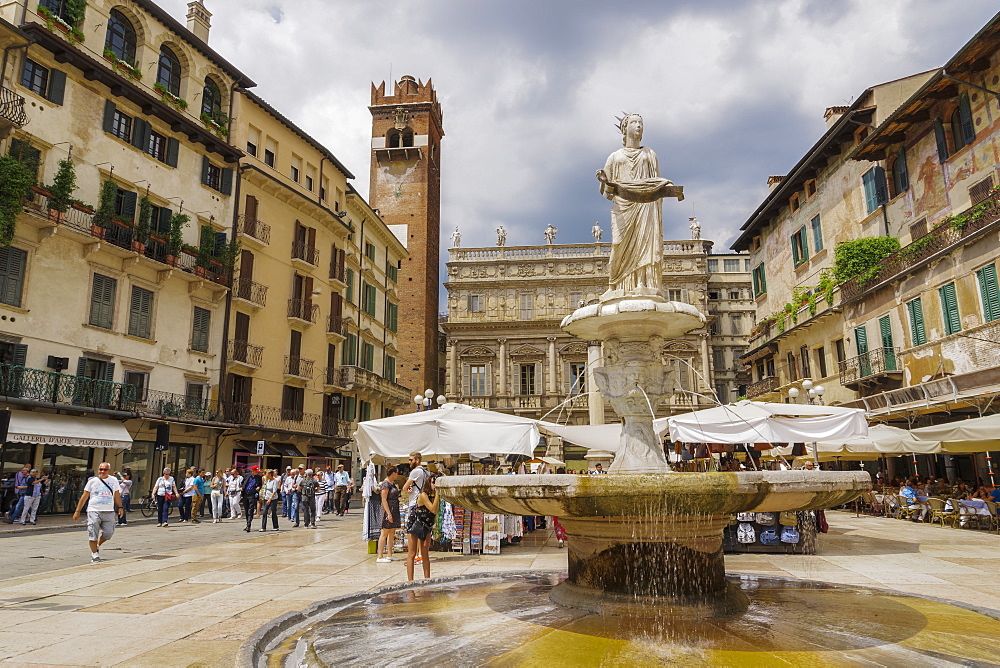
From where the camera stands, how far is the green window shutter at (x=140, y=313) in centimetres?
2269

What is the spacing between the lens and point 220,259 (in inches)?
1043

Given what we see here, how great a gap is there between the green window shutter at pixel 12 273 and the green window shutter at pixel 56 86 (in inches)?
199

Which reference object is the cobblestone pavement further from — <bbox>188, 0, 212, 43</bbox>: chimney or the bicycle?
<bbox>188, 0, 212, 43</bbox>: chimney

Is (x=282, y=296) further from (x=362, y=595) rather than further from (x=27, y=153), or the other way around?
(x=362, y=595)

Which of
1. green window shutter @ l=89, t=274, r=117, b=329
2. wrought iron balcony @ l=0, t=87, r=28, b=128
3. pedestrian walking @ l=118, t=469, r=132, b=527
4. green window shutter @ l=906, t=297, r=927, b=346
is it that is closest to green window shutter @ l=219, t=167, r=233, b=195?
green window shutter @ l=89, t=274, r=117, b=329

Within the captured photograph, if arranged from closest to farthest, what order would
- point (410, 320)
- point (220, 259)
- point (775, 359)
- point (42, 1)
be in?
point (42, 1) < point (220, 259) < point (775, 359) < point (410, 320)

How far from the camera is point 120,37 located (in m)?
23.8

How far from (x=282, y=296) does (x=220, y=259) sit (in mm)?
4199

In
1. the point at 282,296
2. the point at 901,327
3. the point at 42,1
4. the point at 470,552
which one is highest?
the point at 42,1

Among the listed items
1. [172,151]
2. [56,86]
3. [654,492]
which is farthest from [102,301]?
[654,492]

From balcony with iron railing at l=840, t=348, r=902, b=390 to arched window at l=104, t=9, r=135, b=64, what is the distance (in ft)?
94.4

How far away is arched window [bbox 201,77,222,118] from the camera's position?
2764cm

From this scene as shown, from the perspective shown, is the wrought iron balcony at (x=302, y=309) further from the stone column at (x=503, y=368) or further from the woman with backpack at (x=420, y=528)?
the woman with backpack at (x=420, y=528)

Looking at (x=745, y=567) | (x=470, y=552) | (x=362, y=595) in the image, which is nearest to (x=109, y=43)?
(x=470, y=552)
